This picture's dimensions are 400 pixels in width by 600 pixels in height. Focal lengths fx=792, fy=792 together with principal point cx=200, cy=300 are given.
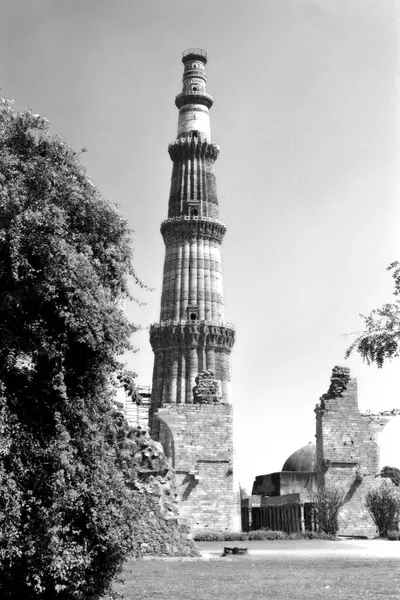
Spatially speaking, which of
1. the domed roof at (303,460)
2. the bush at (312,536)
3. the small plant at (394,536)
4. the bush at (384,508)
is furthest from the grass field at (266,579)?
the domed roof at (303,460)

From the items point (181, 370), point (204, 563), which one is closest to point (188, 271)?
point (181, 370)

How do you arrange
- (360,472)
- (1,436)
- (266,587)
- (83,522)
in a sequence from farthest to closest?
(360,472), (266,587), (83,522), (1,436)

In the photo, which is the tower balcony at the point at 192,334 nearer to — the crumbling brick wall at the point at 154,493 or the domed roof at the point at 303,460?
the domed roof at the point at 303,460

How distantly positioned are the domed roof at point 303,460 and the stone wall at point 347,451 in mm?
17179

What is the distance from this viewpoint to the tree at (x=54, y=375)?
34.0ft

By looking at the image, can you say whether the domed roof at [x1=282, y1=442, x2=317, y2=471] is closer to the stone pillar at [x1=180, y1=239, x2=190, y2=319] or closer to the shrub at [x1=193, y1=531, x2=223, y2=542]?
the stone pillar at [x1=180, y1=239, x2=190, y2=319]

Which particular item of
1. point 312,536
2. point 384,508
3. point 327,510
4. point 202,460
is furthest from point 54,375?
point 384,508

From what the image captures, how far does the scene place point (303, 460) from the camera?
50.7 meters

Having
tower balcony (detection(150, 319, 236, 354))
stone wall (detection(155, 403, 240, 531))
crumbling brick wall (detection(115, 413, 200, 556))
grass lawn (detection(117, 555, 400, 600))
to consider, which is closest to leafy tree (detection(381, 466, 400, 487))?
tower balcony (detection(150, 319, 236, 354))

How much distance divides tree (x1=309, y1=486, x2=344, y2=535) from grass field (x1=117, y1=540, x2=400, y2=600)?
12739 millimetres

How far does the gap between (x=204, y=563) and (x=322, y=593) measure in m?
5.49

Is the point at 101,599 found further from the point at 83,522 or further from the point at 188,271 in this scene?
the point at 188,271

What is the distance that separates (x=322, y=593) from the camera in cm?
1110

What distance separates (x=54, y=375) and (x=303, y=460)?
1639 inches
